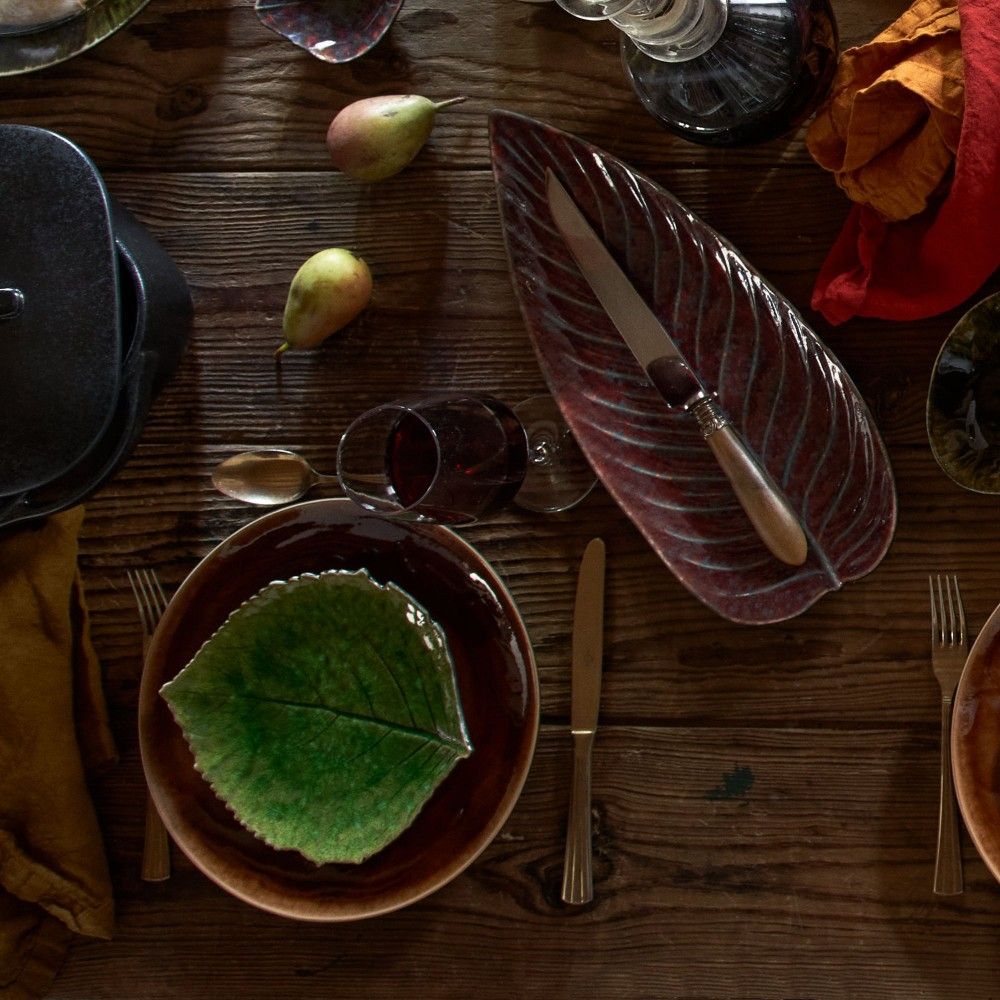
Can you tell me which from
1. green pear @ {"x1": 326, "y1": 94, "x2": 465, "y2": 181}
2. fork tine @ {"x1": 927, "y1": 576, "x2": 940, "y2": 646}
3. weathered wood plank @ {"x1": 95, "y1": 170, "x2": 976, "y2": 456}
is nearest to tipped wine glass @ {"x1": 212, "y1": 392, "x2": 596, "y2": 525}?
weathered wood plank @ {"x1": 95, "y1": 170, "x2": 976, "y2": 456}

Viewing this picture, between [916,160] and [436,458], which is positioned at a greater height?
[916,160]

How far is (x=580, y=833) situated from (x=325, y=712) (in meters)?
0.22

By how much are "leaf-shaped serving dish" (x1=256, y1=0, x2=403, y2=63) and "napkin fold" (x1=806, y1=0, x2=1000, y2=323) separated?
0.36 meters

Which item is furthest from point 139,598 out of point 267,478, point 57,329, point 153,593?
point 57,329

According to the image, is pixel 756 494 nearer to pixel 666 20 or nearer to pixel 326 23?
pixel 666 20

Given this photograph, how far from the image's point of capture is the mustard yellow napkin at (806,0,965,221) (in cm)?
66

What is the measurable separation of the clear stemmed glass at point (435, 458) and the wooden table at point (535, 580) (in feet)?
0.31

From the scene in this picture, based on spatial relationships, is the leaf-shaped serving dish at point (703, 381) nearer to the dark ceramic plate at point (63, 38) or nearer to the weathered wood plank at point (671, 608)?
the weathered wood plank at point (671, 608)

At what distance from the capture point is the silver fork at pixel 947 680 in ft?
2.42

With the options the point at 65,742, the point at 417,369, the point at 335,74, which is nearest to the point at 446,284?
the point at 417,369

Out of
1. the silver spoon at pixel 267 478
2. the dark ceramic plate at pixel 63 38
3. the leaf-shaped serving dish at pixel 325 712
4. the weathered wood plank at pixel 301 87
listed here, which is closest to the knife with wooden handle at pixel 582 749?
the leaf-shaped serving dish at pixel 325 712

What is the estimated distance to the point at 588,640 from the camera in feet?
2.54

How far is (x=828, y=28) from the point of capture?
67cm

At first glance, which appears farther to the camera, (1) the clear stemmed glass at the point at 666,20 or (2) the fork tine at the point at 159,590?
(2) the fork tine at the point at 159,590
